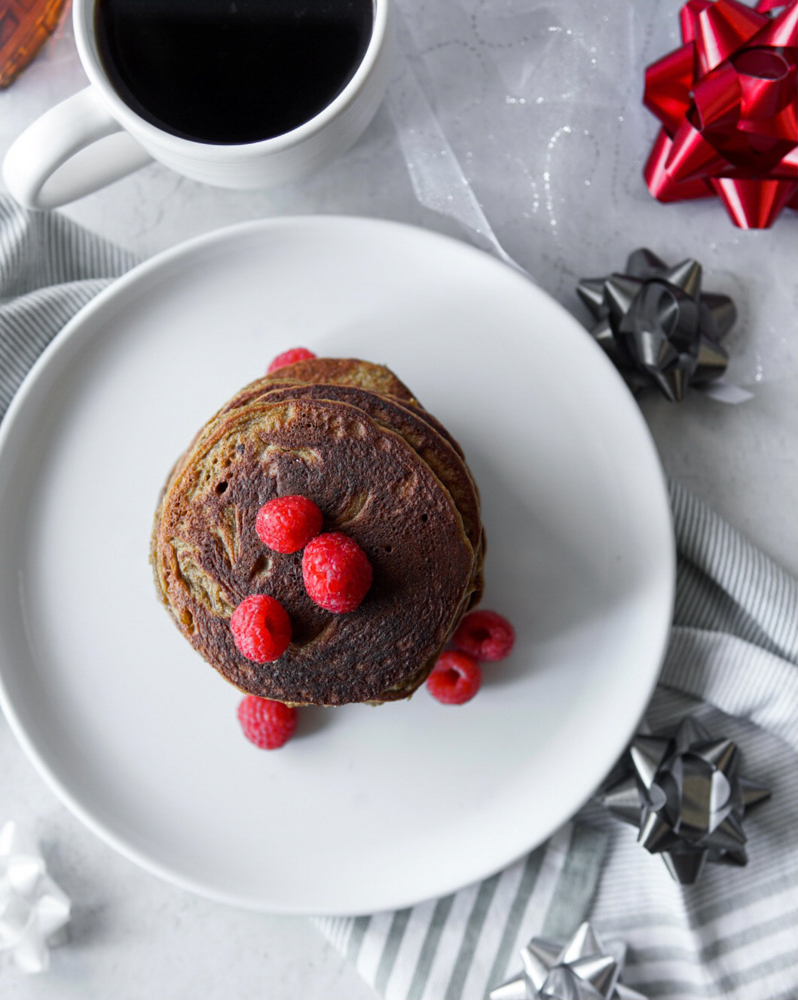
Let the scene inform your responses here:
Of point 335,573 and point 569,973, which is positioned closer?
point 335,573

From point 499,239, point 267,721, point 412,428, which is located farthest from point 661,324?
point 267,721

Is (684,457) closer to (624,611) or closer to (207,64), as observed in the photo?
(624,611)

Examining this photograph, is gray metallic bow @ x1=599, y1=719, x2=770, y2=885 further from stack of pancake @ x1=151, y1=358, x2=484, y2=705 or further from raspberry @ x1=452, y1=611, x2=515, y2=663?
stack of pancake @ x1=151, y1=358, x2=484, y2=705

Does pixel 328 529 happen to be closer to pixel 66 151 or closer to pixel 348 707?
pixel 348 707

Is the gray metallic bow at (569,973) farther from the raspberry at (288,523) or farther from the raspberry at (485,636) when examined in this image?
the raspberry at (288,523)

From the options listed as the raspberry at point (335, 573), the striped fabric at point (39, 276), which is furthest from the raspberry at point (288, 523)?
the striped fabric at point (39, 276)

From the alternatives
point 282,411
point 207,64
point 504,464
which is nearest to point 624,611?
point 504,464
